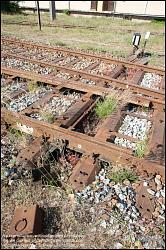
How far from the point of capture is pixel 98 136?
414 cm

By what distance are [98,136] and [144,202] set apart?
127 cm

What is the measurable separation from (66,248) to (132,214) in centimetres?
81

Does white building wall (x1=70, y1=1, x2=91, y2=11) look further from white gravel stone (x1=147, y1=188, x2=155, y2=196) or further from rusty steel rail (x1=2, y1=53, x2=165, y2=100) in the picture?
white gravel stone (x1=147, y1=188, x2=155, y2=196)

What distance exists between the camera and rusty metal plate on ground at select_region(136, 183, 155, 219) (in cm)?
310

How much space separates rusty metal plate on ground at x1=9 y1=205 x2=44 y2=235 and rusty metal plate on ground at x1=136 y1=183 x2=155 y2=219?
110 centimetres

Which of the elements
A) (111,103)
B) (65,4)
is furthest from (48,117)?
(65,4)

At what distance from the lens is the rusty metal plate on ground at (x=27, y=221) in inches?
108

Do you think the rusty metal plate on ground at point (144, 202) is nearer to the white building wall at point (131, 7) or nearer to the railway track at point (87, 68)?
the railway track at point (87, 68)

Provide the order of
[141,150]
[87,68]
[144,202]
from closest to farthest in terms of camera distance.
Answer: [144,202]
[141,150]
[87,68]

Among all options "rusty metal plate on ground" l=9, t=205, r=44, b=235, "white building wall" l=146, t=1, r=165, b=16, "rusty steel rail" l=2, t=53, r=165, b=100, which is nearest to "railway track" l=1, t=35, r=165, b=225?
"rusty steel rail" l=2, t=53, r=165, b=100

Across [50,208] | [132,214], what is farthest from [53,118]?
[132,214]

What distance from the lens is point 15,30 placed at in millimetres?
13148

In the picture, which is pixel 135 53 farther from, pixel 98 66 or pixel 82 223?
pixel 82 223

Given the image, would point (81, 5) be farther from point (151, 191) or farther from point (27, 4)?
point (151, 191)
